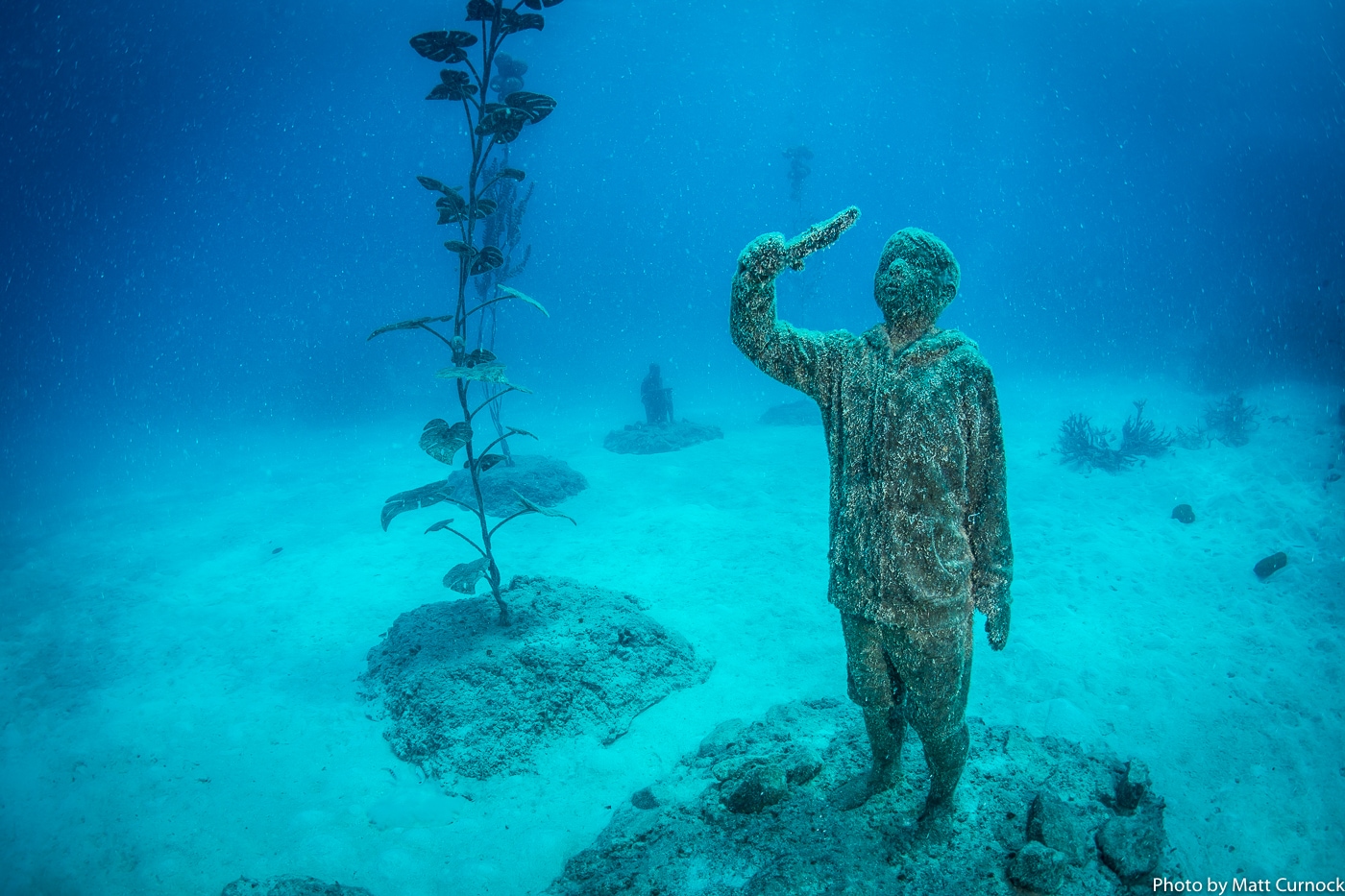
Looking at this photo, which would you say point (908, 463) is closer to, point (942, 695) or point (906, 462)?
point (906, 462)

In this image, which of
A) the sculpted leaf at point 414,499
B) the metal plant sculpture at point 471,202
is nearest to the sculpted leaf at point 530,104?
the metal plant sculpture at point 471,202

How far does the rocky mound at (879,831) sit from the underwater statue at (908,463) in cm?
47

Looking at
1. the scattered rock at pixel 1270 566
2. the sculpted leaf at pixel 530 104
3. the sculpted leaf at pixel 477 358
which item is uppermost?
the sculpted leaf at pixel 530 104

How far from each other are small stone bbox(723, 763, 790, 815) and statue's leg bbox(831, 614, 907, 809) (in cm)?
24

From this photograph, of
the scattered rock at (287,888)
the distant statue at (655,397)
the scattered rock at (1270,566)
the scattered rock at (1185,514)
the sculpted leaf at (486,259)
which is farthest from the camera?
the distant statue at (655,397)

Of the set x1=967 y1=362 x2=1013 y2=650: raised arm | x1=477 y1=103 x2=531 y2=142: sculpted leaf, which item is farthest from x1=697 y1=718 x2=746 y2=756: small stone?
x1=477 y1=103 x2=531 y2=142: sculpted leaf

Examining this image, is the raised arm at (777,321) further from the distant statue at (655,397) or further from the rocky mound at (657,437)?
the distant statue at (655,397)

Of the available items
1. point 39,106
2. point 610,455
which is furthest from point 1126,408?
point 39,106

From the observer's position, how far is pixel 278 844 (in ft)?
Answer: 8.75

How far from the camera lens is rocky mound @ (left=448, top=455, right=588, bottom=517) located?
27.3 ft

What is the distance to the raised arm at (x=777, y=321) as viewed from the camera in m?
1.67

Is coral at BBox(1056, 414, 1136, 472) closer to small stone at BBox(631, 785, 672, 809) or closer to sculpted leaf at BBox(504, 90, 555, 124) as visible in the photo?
small stone at BBox(631, 785, 672, 809)

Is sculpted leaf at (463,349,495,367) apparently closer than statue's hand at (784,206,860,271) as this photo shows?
No

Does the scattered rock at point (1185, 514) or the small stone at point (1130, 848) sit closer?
the small stone at point (1130, 848)
